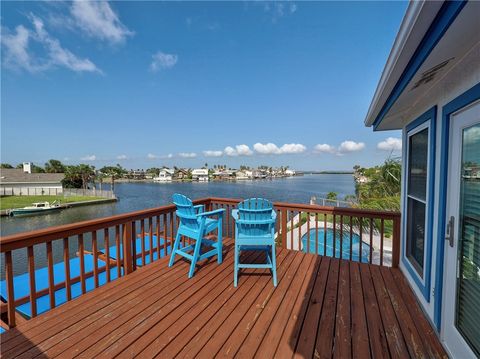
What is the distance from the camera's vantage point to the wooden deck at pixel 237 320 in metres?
1.59

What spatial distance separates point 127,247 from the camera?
2820 mm

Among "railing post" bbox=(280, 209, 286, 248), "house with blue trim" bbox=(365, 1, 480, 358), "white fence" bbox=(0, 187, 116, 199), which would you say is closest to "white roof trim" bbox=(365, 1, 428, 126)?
"house with blue trim" bbox=(365, 1, 480, 358)

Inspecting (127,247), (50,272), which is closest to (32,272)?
(50,272)

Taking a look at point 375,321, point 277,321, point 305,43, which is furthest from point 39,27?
point 375,321

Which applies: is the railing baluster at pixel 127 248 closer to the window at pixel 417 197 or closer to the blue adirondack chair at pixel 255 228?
the blue adirondack chair at pixel 255 228

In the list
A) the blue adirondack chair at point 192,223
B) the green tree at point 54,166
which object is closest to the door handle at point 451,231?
the blue adirondack chair at point 192,223

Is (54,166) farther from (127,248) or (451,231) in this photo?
(451,231)

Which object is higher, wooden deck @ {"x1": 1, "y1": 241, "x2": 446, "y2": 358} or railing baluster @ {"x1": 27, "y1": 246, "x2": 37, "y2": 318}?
railing baluster @ {"x1": 27, "y1": 246, "x2": 37, "y2": 318}

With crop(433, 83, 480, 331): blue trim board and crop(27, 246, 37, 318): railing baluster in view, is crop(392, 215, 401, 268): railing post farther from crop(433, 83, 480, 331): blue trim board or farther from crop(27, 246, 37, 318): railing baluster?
crop(27, 246, 37, 318): railing baluster

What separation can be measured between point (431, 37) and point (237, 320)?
2303 millimetres

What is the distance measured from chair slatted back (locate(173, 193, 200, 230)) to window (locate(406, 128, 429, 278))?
8.52 ft

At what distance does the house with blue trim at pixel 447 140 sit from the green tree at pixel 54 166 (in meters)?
64.6

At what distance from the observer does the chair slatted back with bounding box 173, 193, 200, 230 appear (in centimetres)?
295

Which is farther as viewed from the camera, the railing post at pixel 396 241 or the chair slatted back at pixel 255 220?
the railing post at pixel 396 241
